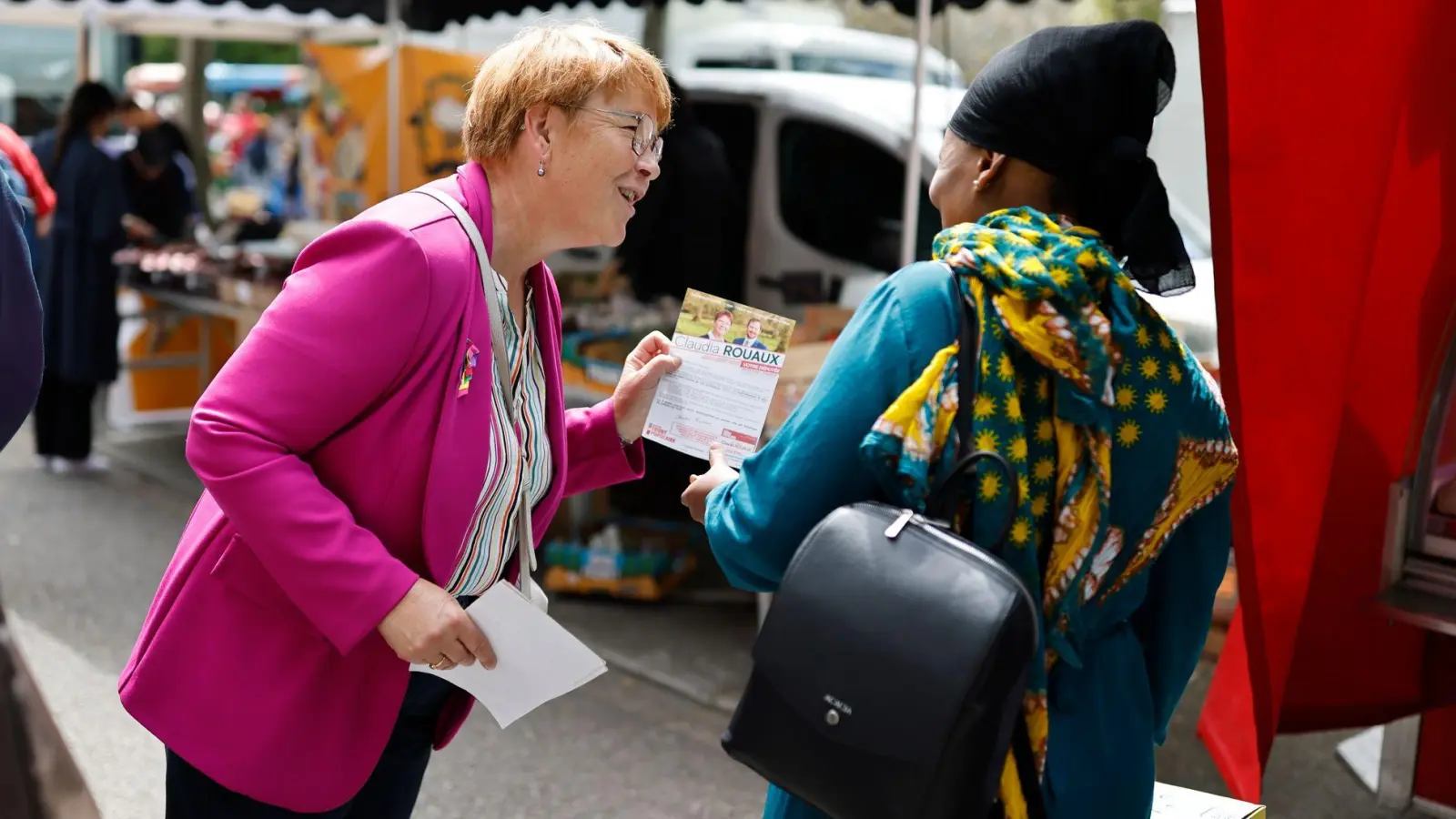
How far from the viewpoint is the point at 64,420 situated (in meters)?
7.54

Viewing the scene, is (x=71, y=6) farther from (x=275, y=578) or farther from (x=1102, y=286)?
(x=1102, y=286)

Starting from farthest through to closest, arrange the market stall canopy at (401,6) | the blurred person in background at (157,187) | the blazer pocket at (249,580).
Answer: the blurred person in background at (157,187)
the market stall canopy at (401,6)
the blazer pocket at (249,580)

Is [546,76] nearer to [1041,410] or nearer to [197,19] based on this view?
[1041,410]

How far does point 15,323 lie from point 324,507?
0.65m

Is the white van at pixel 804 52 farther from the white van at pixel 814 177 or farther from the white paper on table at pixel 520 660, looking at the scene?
the white paper on table at pixel 520 660

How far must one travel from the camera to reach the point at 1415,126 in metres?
2.75

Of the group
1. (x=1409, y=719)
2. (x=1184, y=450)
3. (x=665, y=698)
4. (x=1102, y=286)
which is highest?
(x=1102, y=286)

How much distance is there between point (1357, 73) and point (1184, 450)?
120 cm

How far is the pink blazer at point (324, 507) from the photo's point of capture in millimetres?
1598

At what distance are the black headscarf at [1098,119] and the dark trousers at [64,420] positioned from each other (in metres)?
7.02

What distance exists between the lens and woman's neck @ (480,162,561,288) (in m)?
1.84

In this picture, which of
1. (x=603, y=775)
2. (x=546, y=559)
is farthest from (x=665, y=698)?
(x=546, y=559)

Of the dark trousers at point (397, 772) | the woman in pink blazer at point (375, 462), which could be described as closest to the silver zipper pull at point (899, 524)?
the woman in pink blazer at point (375, 462)

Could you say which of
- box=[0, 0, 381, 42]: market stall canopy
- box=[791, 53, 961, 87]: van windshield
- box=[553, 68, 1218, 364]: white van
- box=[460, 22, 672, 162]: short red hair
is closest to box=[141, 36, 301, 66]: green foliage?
box=[0, 0, 381, 42]: market stall canopy
